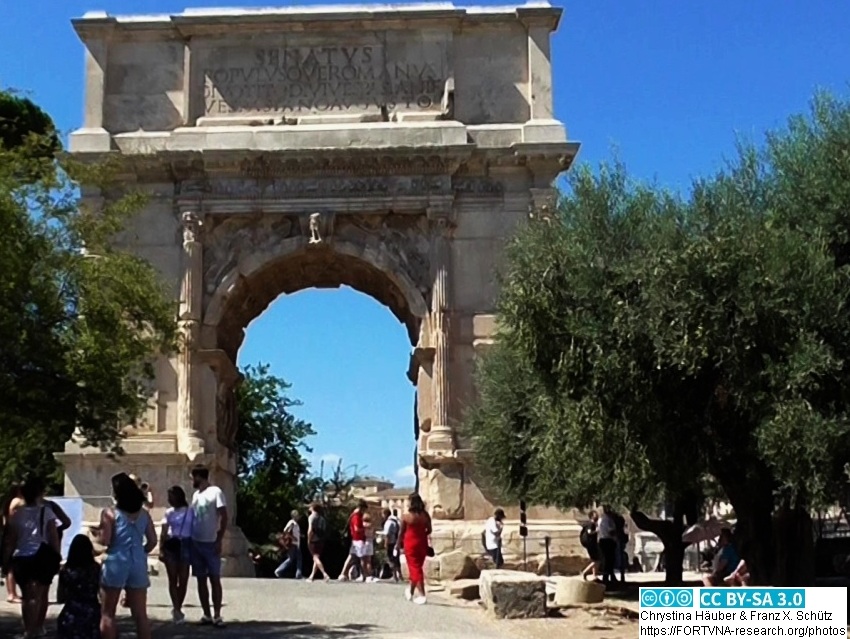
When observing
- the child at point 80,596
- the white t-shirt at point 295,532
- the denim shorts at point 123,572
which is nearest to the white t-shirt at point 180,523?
the denim shorts at point 123,572

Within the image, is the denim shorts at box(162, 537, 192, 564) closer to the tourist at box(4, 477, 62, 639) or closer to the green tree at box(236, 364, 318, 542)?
the tourist at box(4, 477, 62, 639)

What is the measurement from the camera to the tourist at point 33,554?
10648mm

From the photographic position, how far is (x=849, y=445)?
1245 centimetres

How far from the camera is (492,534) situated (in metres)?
19.8

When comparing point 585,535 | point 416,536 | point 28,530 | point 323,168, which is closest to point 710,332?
point 416,536

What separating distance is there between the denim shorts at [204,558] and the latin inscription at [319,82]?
1275cm

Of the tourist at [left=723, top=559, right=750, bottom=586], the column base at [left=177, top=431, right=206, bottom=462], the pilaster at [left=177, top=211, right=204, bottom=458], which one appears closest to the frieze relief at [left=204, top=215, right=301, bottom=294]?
the pilaster at [left=177, top=211, right=204, bottom=458]

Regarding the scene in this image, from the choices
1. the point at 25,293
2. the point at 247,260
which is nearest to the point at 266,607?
the point at 25,293

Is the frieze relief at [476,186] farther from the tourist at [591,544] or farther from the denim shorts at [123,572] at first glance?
the denim shorts at [123,572]

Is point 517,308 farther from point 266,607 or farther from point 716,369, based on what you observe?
point 266,607

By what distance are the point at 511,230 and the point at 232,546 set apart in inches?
298

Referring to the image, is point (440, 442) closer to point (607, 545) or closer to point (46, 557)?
point (607, 545)

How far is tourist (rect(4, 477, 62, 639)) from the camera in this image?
34.9 ft

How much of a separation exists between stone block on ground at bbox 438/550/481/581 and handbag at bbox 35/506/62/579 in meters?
9.84
